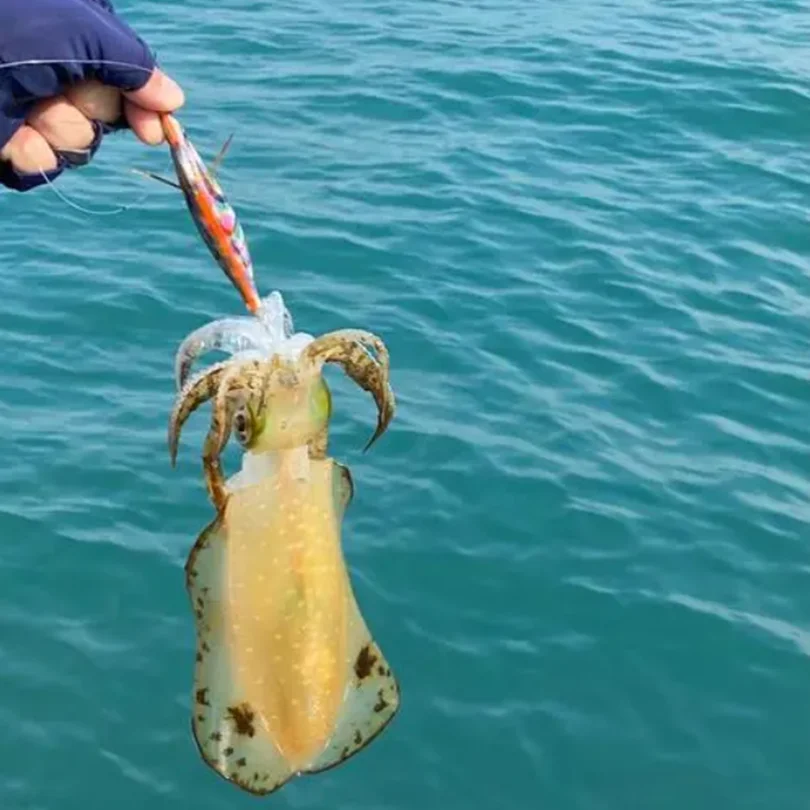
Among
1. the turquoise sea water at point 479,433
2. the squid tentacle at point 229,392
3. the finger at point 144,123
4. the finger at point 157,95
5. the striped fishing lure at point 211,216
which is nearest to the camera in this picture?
the squid tentacle at point 229,392

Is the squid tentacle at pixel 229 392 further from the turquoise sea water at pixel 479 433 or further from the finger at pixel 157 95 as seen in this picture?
the turquoise sea water at pixel 479 433

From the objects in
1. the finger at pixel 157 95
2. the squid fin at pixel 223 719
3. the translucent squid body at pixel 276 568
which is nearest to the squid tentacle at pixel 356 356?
the translucent squid body at pixel 276 568

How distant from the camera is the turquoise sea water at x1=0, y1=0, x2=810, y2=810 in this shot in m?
7.11

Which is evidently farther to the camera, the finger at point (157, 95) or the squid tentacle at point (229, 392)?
the finger at point (157, 95)

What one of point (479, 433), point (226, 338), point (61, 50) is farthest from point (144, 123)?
point (479, 433)

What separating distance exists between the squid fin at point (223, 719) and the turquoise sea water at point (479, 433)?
2626mm

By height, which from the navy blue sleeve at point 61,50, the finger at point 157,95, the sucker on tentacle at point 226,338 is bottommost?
the sucker on tentacle at point 226,338

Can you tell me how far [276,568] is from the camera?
154 inches

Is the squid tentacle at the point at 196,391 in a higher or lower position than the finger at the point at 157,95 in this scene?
lower

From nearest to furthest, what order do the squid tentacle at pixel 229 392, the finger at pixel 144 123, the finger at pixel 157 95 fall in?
the squid tentacle at pixel 229 392, the finger at pixel 157 95, the finger at pixel 144 123

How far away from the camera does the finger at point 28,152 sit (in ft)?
14.4

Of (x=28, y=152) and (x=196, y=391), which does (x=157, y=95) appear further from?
(x=196, y=391)

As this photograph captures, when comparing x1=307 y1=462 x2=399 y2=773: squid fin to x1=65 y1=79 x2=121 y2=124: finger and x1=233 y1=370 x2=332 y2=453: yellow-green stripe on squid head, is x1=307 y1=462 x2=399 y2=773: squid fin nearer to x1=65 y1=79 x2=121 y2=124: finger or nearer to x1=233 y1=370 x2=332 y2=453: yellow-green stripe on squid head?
x1=233 y1=370 x2=332 y2=453: yellow-green stripe on squid head

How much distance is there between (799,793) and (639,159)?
797 cm
